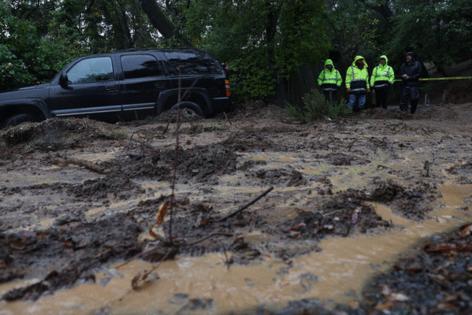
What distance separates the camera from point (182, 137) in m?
8.10

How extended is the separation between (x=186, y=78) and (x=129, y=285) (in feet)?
23.7

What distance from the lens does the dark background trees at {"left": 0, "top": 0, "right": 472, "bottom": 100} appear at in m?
11.7

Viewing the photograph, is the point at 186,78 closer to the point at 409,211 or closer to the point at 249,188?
the point at 249,188

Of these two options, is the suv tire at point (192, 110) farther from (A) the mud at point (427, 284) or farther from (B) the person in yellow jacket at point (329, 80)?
(A) the mud at point (427, 284)

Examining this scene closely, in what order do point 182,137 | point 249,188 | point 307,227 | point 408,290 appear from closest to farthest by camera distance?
point 408,290 → point 307,227 → point 249,188 → point 182,137

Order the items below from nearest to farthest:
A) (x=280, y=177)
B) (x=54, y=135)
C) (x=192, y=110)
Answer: (x=280, y=177), (x=54, y=135), (x=192, y=110)

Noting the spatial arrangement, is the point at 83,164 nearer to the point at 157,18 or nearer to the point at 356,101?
the point at 356,101

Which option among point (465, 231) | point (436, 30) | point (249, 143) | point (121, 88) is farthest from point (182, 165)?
point (436, 30)

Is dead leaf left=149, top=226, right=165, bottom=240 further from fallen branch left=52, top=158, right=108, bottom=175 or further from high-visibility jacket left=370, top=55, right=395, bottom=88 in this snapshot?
high-visibility jacket left=370, top=55, right=395, bottom=88

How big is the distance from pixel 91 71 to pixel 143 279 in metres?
7.26

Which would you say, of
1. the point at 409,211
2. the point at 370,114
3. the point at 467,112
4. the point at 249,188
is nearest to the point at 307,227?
the point at 409,211

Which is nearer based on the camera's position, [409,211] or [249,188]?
[409,211]

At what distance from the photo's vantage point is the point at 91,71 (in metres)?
9.30

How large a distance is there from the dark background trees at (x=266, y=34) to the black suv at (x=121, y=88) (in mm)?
2168
